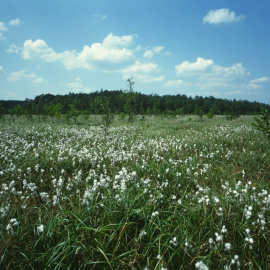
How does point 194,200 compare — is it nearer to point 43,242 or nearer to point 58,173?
point 43,242

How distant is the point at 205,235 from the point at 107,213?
149 centimetres

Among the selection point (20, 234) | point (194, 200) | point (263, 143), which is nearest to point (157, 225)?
point (194, 200)

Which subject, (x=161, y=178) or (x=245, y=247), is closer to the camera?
(x=245, y=247)

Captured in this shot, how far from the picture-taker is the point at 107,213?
2.94m

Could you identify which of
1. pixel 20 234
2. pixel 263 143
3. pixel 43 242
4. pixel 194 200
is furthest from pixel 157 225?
pixel 263 143

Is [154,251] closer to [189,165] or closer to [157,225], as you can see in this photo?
[157,225]

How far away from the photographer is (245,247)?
2598 millimetres

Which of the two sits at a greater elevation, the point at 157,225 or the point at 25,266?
the point at 157,225

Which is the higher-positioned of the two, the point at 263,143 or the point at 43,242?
the point at 263,143

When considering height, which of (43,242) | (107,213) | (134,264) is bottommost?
(134,264)

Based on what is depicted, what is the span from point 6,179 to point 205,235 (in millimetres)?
4950

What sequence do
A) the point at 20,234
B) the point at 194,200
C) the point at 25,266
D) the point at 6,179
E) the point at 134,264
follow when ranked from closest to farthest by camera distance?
the point at 25,266 → the point at 134,264 → the point at 20,234 → the point at 194,200 → the point at 6,179

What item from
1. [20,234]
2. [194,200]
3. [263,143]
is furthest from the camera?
[263,143]

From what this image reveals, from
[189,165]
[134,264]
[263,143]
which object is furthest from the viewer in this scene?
[263,143]
